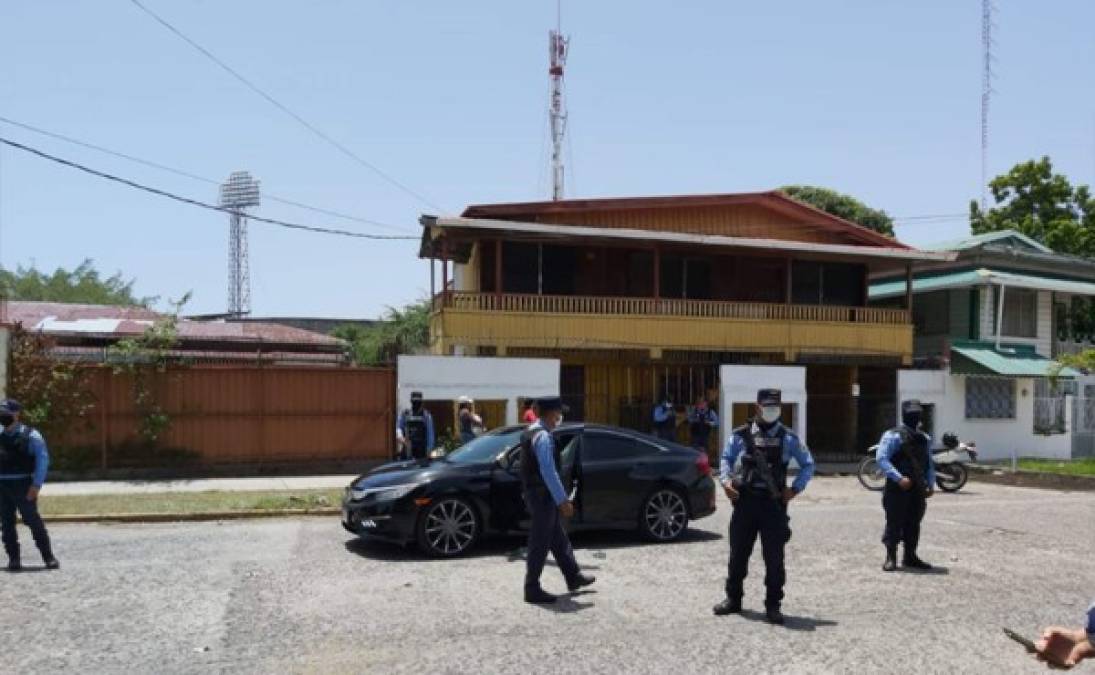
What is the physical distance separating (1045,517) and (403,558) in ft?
30.4

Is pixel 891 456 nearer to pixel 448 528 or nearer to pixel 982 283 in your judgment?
pixel 448 528

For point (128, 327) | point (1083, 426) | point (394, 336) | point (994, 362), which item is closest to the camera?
point (994, 362)

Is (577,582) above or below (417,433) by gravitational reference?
below

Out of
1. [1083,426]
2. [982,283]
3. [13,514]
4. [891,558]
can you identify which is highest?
[982,283]

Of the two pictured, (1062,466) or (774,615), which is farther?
(1062,466)

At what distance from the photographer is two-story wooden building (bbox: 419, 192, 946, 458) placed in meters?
21.9

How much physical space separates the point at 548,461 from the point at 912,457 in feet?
12.8

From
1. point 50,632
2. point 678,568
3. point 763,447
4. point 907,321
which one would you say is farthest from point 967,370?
point 50,632

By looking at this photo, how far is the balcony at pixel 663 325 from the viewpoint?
21656 mm

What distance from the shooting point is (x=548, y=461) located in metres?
7.63

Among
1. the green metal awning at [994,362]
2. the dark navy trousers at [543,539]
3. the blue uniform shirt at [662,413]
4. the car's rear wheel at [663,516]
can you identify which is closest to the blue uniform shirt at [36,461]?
the dark navy trousers at [543,539]

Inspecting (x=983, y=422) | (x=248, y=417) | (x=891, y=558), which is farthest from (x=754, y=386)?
(x=891, y=558)

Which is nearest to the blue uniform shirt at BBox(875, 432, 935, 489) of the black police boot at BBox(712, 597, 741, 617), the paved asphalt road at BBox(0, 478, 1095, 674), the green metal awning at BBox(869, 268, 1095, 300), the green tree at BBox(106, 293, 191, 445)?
the paved asphalt road at BBox(0, 478, 1095, 674)

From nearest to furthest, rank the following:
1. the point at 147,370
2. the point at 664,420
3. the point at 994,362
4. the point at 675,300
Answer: the point at 147,370
the point at 664,420
the point at 675,300
the point at 994,362
